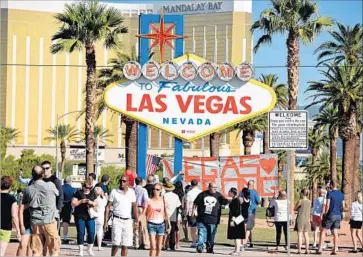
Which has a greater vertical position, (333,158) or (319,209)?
(333,158)

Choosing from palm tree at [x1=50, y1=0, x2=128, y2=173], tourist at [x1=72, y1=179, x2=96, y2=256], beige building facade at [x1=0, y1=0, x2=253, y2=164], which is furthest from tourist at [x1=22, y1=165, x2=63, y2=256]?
beige building facade at [x1=0, y1=0, x2=253, y2=164]

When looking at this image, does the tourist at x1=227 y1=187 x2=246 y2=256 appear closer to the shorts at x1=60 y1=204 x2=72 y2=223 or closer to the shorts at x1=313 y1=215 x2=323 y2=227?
the shorts at x1=313 y1=215 x2=323 y2=227

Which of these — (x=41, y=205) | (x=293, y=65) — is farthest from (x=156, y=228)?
(x=293, y=65)

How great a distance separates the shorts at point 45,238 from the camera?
15.6 metres

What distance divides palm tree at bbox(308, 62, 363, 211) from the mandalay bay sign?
628 inches

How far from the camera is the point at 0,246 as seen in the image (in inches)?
592

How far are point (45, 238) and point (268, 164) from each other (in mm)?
13095

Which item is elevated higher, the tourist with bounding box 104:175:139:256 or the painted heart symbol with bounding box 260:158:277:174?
the painted heart symbol with bounding box 260:158:277:174

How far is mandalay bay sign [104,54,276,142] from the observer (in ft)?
85.1

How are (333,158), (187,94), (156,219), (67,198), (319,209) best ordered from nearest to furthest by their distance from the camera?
1. (156,219)
2. (67,198)
3. (319,209)
4. (187,94)
5. (333,158)

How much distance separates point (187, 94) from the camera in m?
26.2

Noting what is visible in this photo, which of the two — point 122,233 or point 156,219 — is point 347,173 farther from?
point 122,233

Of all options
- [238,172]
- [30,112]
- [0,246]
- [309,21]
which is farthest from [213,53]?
[0,246]

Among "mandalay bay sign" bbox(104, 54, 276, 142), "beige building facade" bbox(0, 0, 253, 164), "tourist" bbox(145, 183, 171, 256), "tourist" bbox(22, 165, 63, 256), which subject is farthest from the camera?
"beige building facade" bbox(0, 0, 253, 164)
